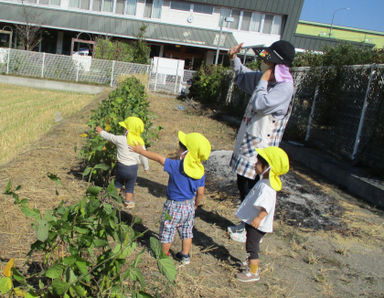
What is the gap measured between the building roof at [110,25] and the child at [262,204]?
23688 millimetres

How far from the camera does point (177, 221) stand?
3182 millimetres

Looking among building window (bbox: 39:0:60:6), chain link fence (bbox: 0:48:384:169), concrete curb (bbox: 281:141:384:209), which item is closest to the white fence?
chain link fence (bbox: 0:48:384:169)

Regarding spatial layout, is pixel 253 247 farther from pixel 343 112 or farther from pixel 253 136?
pixel 343 112

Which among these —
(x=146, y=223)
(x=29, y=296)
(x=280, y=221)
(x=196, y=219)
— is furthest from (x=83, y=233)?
(x=280, y=221)

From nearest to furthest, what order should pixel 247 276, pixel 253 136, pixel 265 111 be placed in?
pixel 247 276, pixel 265 111, pixel 253 136

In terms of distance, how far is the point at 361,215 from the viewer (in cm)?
513

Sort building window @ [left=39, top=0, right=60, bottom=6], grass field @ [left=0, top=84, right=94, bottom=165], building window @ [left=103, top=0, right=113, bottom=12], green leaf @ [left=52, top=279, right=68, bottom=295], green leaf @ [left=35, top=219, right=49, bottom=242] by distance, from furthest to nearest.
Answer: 1. building window @ [left=103, top=0, right=113, bottom=12]
2. building window @ [left=39, top=0, right=60, bottom=6]
3. grass field @ [left=0, top=84, right=94, bottom=165]
4. green leaf @ [left=35, top=219, right=49, bottom=242]
5. green leaf @ [left=52, top=279, right=68, bottom=295]

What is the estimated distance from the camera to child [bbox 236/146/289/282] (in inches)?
120

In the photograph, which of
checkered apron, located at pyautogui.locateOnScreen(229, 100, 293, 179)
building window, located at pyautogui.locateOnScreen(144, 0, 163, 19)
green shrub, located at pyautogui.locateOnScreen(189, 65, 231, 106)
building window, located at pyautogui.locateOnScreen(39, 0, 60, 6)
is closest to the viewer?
checkered apron, located at pyautogui.locateOnScreen(229, 100, 293, 179)

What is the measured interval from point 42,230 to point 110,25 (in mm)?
26179

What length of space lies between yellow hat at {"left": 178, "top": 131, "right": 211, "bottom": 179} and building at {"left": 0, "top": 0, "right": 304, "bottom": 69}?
23.7 metres

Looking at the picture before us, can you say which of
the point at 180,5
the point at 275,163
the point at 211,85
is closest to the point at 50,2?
the point at 180,5

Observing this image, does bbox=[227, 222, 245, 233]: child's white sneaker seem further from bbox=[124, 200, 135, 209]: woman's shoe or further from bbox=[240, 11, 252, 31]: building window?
Result: bbox=[240, 11, 252, 31]: building window

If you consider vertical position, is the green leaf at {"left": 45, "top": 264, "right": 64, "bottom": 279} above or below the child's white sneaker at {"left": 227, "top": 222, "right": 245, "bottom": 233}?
above
